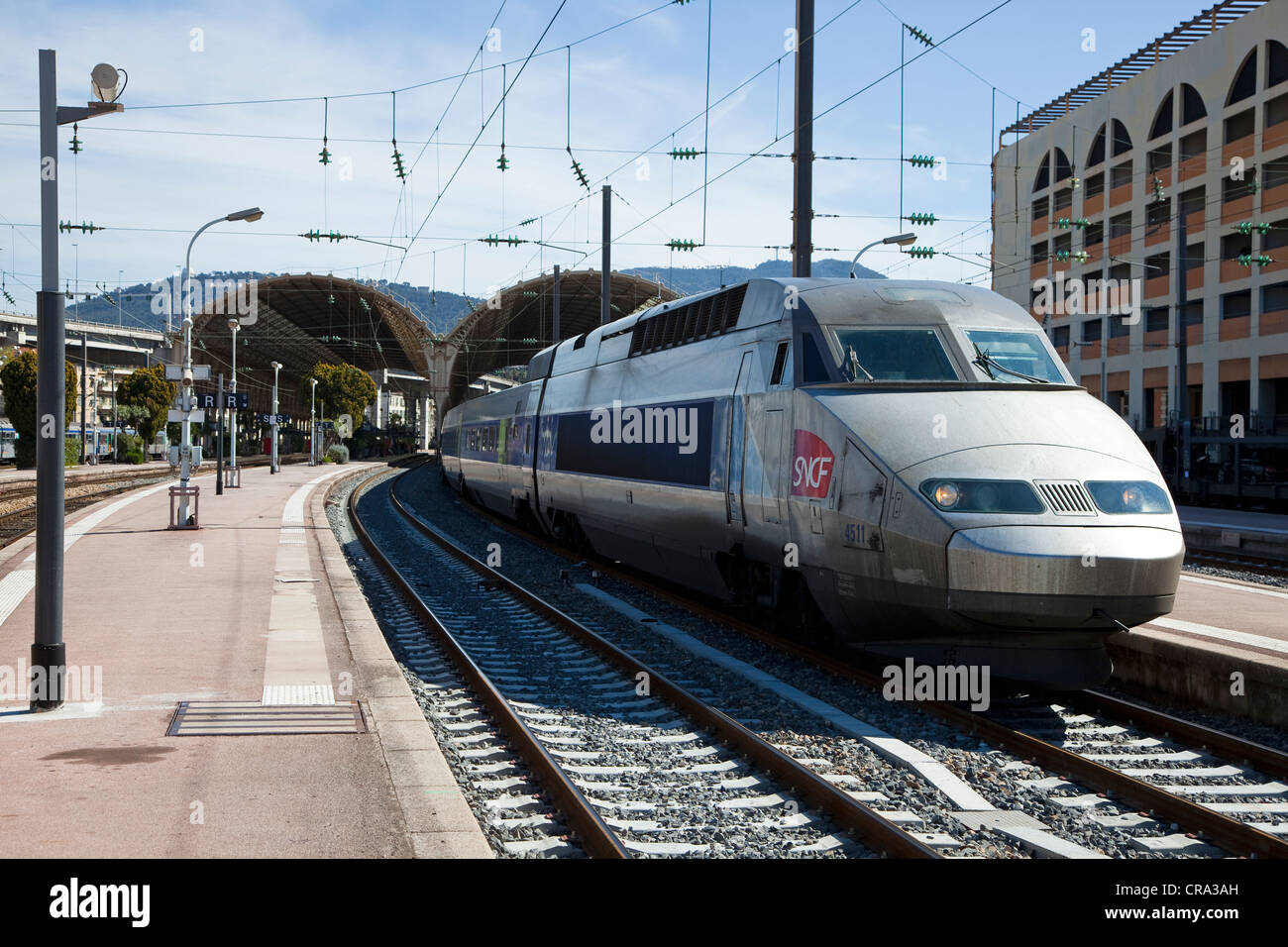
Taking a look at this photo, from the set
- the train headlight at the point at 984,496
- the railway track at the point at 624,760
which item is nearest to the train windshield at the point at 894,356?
the train headlight at the point at 984,496

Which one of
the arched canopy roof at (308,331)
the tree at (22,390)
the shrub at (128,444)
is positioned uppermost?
the arched canopy roof at (308,331)

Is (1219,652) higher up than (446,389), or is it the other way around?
(446,389)

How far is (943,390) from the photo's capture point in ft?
32.9

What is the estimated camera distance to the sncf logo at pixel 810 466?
32.6 ft

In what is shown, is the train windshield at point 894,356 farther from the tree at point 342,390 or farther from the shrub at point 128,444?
the tree at point 342,390

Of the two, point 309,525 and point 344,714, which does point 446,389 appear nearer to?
point 309,525

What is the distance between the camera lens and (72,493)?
132 ft

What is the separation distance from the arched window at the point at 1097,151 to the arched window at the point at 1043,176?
2.93 meters

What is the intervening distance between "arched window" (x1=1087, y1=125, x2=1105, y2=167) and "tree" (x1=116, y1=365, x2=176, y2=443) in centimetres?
5169

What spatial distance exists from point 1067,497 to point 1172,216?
1862 inches

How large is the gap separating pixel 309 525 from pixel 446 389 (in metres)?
58.9

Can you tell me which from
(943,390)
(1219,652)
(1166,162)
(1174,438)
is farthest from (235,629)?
(1166,162)

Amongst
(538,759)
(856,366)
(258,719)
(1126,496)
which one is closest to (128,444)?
(856,366)
